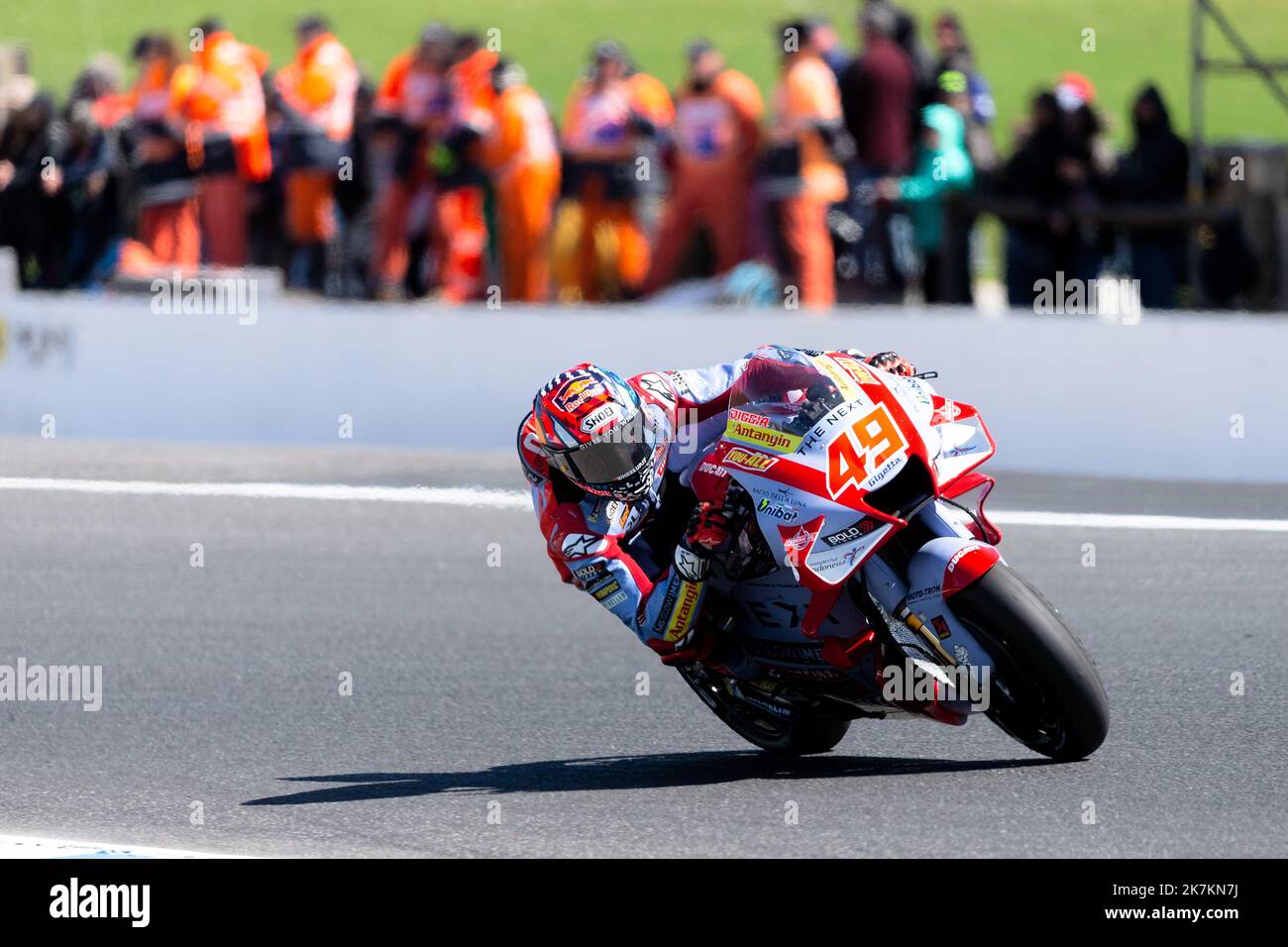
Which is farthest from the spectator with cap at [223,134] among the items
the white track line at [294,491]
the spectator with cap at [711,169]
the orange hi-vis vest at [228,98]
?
the white track line at [294,491]

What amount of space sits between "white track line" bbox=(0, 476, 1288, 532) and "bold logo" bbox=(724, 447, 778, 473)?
16.4 ft

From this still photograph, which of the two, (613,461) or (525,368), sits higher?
(613,461)

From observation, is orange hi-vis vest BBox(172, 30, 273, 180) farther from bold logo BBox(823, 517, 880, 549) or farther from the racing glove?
bold logo BBox(823, 517, 880, 549)

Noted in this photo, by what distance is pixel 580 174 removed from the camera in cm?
1497

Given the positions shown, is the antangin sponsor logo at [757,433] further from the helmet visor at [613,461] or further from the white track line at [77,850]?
the white track line at [77,850]

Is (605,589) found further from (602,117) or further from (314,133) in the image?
(314,133)

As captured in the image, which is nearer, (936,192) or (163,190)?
(936,192)

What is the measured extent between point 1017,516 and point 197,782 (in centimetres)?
534

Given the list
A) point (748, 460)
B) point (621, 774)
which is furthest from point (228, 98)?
point (748, 460)

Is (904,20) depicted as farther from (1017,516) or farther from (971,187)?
(1017,516)

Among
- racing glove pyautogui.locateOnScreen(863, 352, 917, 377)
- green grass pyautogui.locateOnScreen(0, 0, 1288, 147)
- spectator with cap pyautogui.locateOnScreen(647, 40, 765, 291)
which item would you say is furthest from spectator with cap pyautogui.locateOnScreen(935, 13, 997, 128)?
green grass pyautogui.locateOnScreen(0, 0, 1288, 147)

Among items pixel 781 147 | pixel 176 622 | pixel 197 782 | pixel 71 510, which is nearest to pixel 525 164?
pixel 781 147

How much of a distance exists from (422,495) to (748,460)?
19.5 ft

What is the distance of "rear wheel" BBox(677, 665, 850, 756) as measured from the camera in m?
6.73
